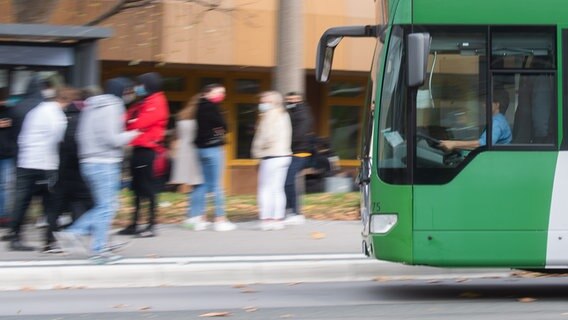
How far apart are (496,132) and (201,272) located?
347 cm

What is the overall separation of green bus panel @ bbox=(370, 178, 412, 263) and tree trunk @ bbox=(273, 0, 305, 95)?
237 inches

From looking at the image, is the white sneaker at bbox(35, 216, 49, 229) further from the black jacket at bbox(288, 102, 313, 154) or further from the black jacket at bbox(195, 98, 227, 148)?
the black jacket at bbox(288, 102, 313, 154)

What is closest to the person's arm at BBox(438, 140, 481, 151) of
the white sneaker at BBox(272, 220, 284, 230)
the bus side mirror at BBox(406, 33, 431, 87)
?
the bus side mirror at BBox(406, 33, 431, 87)

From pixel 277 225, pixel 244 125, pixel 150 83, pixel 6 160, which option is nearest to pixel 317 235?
pixel 277 225

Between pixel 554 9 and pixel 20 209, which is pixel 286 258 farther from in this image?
pixel 554 9

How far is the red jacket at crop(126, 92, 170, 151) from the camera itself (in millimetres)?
11297

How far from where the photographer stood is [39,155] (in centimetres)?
1059

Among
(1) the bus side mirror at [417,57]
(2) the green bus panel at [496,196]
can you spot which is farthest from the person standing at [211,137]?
(1) the bus side mirror at [417,57]

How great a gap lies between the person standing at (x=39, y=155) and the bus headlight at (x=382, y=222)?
13.3ft

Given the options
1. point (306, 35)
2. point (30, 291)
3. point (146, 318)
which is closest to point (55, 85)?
point (30, 291)

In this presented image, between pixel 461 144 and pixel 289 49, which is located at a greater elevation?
pixel 289 49

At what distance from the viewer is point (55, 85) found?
12352 millimetres

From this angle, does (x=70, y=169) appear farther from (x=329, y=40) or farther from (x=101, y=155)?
(x=329, y=40)

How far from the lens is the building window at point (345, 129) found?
2206 cm
